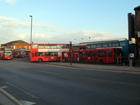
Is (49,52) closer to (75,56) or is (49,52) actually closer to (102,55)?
(75,56)

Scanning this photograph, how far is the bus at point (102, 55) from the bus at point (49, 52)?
391 cm

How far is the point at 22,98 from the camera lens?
218 inches

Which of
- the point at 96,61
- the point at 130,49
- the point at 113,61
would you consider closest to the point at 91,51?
the point at 96,61

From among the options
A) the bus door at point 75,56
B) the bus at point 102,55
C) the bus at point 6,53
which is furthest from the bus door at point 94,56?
the bus at point 6,53

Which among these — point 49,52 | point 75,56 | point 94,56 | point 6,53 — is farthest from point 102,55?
point 6,53

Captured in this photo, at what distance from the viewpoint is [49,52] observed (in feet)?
98.5

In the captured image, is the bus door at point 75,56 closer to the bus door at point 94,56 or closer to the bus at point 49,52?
the bus at point 49,52

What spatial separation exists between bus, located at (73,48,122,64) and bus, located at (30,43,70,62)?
3.91 meters

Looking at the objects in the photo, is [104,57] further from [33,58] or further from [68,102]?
[68,102]

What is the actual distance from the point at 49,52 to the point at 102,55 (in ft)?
40.9

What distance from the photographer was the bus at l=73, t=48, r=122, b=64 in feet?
71.9

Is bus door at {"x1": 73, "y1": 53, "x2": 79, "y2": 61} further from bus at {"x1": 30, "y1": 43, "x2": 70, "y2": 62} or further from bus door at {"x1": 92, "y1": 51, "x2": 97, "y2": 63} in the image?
bus door at {"x1": 92, "y1": 51, "x2": 97, "y2": 63}

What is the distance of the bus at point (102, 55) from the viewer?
21905 millimetres

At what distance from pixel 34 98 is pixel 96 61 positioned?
19.8 metres
